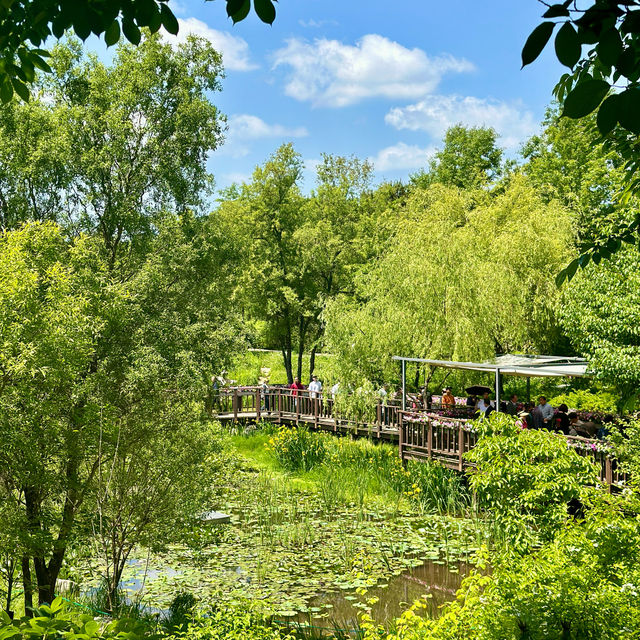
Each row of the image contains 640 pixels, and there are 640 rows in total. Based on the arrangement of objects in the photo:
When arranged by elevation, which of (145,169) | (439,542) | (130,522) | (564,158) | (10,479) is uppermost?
(564,158)

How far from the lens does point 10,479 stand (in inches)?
271

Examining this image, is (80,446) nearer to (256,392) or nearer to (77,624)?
(77,624)

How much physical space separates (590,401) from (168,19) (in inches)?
601

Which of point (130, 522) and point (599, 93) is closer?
point (599, 93)

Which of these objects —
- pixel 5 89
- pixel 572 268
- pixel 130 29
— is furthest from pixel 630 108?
pixel 5 89

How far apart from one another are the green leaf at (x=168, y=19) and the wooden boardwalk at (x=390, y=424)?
6426mm

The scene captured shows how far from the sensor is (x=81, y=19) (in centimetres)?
225

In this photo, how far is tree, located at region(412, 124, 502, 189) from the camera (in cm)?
3559

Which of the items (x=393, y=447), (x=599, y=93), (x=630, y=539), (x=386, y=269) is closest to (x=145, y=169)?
(x=386, y=269)

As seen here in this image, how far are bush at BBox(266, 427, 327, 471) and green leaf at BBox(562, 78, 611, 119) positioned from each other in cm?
1460

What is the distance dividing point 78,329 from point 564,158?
27280mm

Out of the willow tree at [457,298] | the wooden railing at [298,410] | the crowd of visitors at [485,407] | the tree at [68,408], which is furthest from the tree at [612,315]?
the tree at [68,408]

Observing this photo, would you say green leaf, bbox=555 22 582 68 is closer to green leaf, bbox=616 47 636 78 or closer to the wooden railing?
green leaf, bbox=616 47 636 78

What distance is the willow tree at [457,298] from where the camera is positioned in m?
16.0
